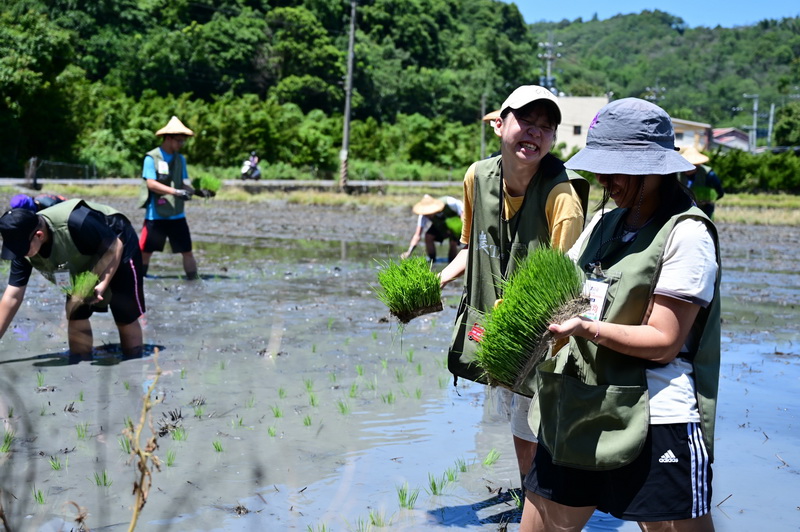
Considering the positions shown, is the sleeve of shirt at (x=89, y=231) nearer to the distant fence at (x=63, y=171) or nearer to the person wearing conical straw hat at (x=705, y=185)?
the person wearing conical straw hat at (x=705, y=185)

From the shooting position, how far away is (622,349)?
246cm

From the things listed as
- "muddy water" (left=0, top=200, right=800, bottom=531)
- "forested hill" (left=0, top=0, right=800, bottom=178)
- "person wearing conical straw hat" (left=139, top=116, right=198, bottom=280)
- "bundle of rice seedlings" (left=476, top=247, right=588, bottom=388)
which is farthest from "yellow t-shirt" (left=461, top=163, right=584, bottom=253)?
"forested hill" (left=0, top=0, right=800, bottom=178)

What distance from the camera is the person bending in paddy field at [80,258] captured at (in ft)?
19.6

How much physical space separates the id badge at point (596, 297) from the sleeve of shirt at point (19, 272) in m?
4.76

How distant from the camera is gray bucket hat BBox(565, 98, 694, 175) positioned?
2.56m

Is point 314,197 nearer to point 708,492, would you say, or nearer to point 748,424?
point 748,424

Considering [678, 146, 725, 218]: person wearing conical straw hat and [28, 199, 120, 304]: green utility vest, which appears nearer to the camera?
[28, 199, 120, 304]: green utility vest

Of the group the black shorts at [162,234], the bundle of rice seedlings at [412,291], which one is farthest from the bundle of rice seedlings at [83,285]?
the black shorts at [162,234]

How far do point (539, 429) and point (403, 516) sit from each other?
4.92 ft

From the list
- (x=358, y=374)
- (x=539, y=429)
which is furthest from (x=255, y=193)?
(x=539, y=429)

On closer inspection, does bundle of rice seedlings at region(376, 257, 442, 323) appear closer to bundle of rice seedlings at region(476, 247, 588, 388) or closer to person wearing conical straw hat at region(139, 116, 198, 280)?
bundle of rice seedlings at region(476, 247, 588, 388)

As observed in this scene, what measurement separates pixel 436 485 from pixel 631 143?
2.32 m

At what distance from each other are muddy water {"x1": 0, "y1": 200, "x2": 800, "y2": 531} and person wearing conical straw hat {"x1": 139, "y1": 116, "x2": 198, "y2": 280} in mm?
584

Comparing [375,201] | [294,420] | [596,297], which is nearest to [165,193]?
[294,420]
